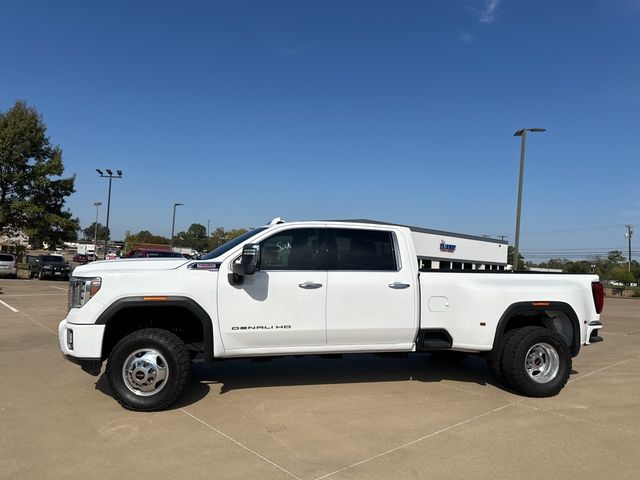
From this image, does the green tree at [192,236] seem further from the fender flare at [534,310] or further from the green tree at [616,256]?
the fender flare at [534,310]

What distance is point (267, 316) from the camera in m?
5.28

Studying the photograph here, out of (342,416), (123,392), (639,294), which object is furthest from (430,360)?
(639,294)

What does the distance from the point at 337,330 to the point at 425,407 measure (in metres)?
1.23

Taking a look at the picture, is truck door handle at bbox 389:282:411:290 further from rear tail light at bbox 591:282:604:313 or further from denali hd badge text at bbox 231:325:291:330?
rear tail light at bbox 591:282:604:313

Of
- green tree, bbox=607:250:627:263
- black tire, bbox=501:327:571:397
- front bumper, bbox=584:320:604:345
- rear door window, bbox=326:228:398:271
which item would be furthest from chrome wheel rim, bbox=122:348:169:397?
green tree, bbox=607:250:627:263

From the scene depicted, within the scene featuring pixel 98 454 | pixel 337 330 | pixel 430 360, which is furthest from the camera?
pixel 430 360

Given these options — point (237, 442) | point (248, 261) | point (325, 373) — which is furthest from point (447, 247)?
point (237, 442)

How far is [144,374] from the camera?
5.04m

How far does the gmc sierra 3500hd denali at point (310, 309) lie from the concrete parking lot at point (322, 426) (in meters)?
0.48

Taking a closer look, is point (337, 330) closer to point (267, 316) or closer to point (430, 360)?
point (267, 316)

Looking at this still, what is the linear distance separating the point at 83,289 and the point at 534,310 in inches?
199

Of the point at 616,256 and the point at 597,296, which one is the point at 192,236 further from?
the point at 597,296

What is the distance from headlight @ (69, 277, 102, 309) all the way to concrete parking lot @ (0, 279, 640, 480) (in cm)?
110

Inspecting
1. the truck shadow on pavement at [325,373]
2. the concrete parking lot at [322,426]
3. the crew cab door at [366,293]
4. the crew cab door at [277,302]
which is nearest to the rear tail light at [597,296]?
the concrete parking lot at [322,426]
